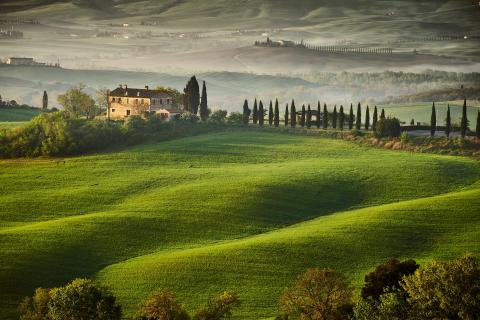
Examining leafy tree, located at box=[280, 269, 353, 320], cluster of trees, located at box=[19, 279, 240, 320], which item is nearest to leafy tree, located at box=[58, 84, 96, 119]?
cluster of trees, located at box=[19, 279, 240, 320]

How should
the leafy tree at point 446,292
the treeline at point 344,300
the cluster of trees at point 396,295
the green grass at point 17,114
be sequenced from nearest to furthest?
the leafy tree at point 446,292 → the cluster of trees at point 396,295 → the treeline at point 344,300 → the green grass at point 17,114

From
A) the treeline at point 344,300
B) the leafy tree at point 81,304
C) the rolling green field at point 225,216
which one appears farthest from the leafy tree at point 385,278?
the leafy tree at point 81,304

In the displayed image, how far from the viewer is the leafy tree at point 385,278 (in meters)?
64.4

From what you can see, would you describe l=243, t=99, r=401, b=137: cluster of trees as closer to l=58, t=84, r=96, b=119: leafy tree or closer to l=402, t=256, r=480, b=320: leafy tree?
l=58, t=84, r=96, b=119: leafy tree

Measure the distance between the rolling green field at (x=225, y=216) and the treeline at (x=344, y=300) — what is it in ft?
21.1

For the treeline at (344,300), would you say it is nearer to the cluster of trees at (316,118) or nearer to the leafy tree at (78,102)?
the cluster of trees at (316,118)

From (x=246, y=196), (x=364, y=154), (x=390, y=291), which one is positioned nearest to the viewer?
(x=390, y=291)

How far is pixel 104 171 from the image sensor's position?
120 metres

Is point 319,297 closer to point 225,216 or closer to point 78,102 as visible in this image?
point 225,216

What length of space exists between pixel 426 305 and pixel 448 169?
60.5m

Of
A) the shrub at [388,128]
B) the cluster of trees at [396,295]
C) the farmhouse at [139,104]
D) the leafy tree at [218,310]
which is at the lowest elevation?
the leafy tree at [218,310]

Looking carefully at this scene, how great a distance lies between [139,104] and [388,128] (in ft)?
139

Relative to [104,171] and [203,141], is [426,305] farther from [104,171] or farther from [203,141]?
[203,141]

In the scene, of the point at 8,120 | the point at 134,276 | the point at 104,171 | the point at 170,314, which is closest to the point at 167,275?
the point at 134,276
